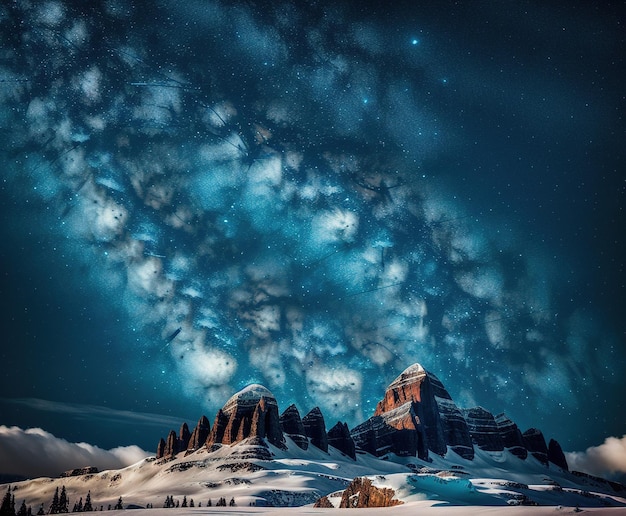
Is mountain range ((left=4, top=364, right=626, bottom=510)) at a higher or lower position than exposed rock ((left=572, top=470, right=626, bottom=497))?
higher

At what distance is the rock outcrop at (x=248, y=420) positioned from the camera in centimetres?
15138

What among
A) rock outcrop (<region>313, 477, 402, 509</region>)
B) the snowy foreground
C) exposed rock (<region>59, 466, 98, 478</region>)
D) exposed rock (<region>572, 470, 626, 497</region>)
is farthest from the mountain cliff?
rock outcrop (<region>313, 477, 402, 509</region>)

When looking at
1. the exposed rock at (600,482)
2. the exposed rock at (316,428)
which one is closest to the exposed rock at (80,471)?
the exposed rock at (316,428)

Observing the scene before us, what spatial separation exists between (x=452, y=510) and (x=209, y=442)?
14982 cm

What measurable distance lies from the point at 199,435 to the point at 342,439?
53805 millimetres

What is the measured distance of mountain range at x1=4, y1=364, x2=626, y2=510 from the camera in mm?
89250

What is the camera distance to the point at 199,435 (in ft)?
541

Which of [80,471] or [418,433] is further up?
[418,433]

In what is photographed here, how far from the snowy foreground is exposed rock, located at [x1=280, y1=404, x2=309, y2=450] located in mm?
5382

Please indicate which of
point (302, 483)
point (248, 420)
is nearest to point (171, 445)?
point (248, 420)

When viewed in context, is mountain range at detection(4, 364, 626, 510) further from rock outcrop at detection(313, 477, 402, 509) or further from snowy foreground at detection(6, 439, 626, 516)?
rock outcrop at detection(313, 477, 402, 509)

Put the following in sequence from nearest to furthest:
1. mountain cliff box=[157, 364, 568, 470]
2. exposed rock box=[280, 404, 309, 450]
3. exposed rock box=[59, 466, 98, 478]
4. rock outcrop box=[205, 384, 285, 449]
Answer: rock outcrop box=[205, 384, 285, 449]
mountain cliff box=[157, 364, 568, 470]
exposed rock box=[280, 404, 309, 450]
exposed rock box=[59, 466, 98, 478]

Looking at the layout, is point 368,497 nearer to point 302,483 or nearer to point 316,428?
point 302,483

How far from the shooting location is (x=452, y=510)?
2322 cm
